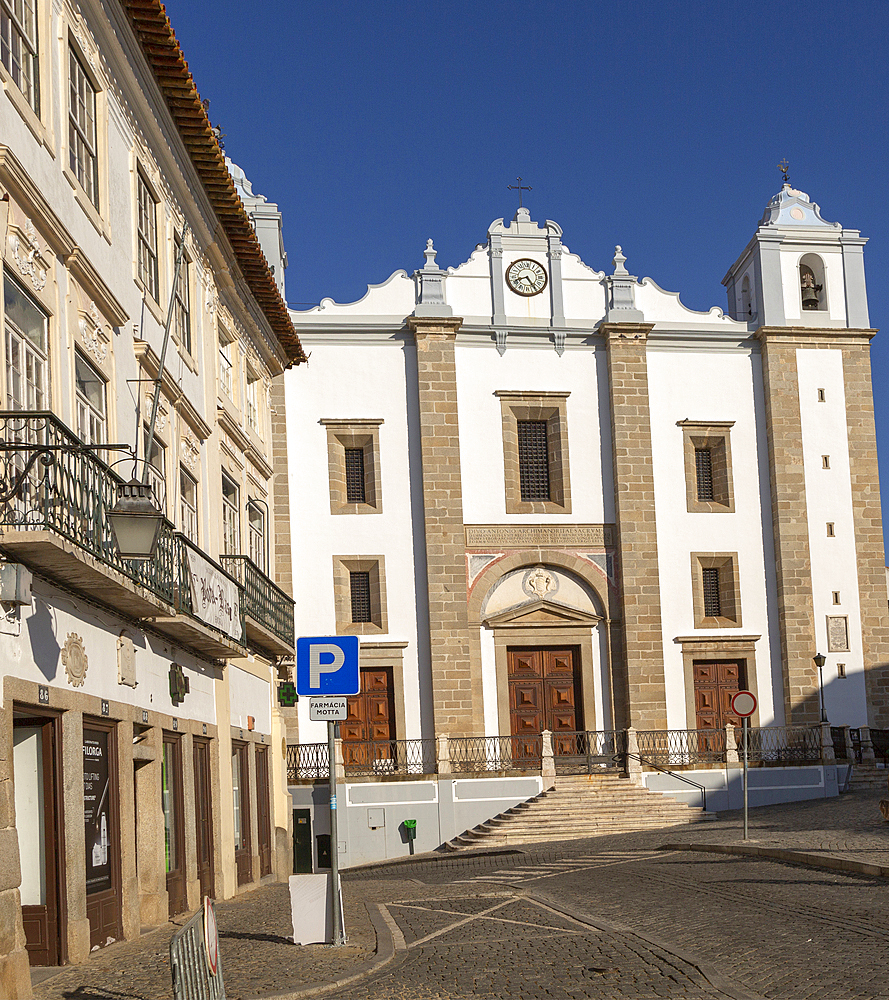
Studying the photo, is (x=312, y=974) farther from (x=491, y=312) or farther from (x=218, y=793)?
(x=491, y=312)

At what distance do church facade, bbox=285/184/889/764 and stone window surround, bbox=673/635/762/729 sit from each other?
0.05 m

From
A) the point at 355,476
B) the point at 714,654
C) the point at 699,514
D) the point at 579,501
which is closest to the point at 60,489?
the point at 355,476

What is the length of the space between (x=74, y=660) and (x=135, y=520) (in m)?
1.70

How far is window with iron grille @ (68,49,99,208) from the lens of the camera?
12828mm

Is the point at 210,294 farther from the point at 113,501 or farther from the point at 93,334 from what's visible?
the point at 113,501

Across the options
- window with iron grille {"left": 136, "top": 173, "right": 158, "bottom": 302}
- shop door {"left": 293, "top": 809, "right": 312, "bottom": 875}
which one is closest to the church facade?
shop door {"left": 293, "top": 809, "right": 312, "bottom": 875}

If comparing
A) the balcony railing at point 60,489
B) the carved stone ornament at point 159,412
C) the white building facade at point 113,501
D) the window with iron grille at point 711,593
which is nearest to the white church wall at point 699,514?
the window with iron grille at point 711,593

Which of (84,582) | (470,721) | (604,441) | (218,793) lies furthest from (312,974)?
(604,441)

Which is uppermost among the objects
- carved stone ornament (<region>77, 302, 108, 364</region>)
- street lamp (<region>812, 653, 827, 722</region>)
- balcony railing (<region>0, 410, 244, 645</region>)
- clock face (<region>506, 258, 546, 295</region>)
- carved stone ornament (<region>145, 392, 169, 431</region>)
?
clock face (<region>506, 258, 546, 295</region>)

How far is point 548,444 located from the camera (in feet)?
117

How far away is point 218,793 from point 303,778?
43.0ft

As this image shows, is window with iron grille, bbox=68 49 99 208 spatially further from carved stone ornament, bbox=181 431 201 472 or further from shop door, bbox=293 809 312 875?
shop door, bbox=293 809 312 875

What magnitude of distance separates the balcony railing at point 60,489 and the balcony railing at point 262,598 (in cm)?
677

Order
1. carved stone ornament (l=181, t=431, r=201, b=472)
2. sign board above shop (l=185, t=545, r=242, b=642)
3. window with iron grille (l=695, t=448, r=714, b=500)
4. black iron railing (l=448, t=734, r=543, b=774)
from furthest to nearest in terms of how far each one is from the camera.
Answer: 1. window with iron grille (l=695, t=448, r=714, b=500)
2. black iron railing (l=448, t=734, r=543, b=774)
3. carved stone ornament (l=181, t=431, r=201, b=472)
4. sign board above shop (l=185, t=545, r=242, b=642)
